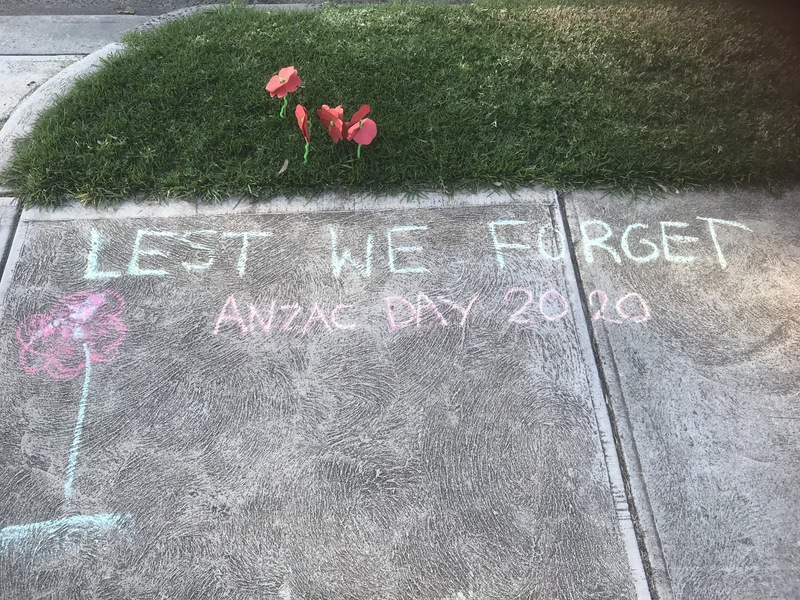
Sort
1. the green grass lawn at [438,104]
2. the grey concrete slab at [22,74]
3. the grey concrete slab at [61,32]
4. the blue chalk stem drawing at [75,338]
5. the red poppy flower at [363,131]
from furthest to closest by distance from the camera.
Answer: the grey concrete slab at [61,32] < the grey concrete slab at [22,74] < the green grass lawn at [438,104] < the red poppy flower at [363,131] < the blue chalk stem drawing at [75,338]

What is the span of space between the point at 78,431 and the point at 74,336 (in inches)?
18.8

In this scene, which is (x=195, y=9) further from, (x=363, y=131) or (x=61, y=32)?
(x=363, y=131)

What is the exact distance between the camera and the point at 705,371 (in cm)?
251

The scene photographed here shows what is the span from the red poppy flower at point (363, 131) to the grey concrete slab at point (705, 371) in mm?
1163

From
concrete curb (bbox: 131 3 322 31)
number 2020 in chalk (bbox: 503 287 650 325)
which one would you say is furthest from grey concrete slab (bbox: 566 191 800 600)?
concrete curb (bbox: 131 3 322 31)

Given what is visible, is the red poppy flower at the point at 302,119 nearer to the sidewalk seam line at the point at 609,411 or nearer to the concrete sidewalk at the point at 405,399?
the concrete sidewalk at the point at 405,399

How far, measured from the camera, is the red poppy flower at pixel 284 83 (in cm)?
319

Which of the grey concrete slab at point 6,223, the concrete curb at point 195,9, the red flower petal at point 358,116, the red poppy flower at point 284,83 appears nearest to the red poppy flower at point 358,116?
the red flower petal at point 358,116

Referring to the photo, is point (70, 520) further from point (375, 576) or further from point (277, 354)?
point (375, 576)

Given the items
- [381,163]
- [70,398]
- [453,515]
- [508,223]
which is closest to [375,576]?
[453,515]

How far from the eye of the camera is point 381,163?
3.23 meters

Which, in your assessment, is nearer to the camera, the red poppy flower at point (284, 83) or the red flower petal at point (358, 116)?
the red flower petal at point (358, 116)

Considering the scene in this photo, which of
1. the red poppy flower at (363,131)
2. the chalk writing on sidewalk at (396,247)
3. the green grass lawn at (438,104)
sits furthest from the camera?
the green grass lawn at (438,104)

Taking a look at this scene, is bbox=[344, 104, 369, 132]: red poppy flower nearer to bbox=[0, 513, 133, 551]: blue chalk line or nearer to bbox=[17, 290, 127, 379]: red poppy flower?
bbox=[17, 290, 127, 379]: red poppy flower
